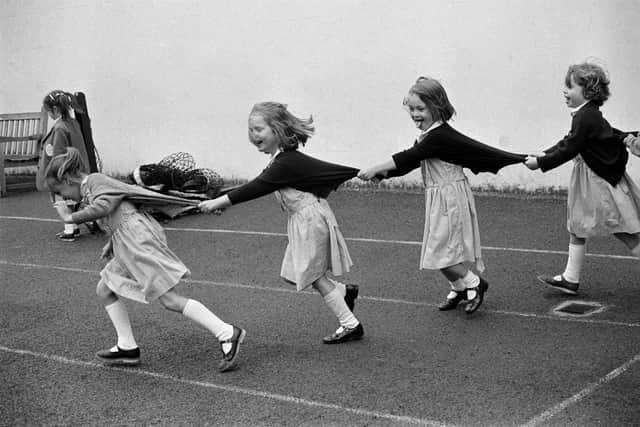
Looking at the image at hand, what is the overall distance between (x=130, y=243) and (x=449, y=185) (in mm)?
2223

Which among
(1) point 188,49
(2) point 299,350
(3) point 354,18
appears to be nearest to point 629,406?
(2) point 299,350

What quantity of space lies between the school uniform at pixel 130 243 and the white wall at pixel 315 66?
684 cm

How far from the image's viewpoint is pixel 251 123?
6.02m

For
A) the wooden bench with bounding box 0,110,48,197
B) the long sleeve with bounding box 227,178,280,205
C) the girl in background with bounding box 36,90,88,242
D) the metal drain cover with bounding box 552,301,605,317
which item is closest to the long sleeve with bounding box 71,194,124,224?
the long sleeve with bounding box 227,178,280,205

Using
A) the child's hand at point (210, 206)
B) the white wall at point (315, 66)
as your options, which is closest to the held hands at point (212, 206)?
the child's hand at point (210, 206)

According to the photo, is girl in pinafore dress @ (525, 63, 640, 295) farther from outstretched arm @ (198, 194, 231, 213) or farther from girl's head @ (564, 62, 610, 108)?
outstretched arm @ (198, 194, 231, 213)

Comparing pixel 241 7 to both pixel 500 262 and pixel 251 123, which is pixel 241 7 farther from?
pixel 251 123

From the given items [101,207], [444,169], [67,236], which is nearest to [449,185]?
[444,169]

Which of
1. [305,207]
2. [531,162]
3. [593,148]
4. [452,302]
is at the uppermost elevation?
[593,148]

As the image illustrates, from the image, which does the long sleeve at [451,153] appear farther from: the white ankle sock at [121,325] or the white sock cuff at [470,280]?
the white ankle sock at [121,325]

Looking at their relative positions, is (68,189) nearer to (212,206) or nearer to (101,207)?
(101,207)

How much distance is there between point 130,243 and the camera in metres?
5.79

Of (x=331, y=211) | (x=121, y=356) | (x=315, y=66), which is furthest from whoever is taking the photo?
(x=315, y=66)

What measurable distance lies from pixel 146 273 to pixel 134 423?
1.13 m
